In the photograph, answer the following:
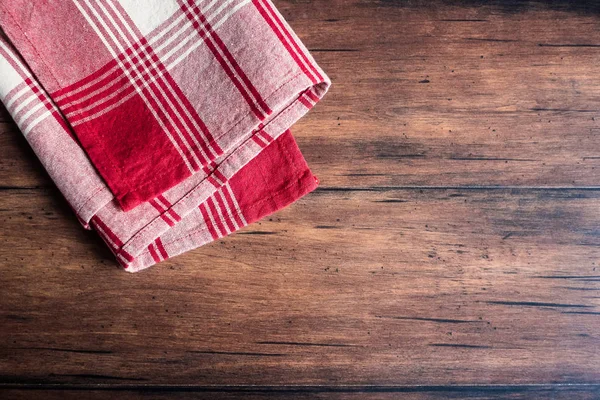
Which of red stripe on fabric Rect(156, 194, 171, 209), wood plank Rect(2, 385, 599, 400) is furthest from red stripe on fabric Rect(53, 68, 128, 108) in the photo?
wood plank Rect(2, 385, 599, 400)

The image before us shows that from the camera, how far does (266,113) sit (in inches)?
16.1

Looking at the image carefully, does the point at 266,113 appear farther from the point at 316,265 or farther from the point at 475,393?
the point at 475,393

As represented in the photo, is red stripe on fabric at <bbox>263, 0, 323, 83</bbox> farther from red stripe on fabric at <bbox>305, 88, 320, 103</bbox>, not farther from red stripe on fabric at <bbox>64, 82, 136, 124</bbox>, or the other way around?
red stripe on fabric at <bbox>64, 82, 136, 124</bbox>

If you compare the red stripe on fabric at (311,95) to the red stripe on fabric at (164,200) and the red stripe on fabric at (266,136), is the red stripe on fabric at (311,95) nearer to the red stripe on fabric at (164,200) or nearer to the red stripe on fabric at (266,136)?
the red stripe on fabric at (266,136)

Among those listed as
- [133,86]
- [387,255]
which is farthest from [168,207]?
[387,255]

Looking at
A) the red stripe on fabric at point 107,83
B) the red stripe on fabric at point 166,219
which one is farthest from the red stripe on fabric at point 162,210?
the red stripe on fabric at point 107,83

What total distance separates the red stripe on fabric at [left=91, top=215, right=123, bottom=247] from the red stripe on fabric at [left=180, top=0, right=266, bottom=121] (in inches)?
6.5

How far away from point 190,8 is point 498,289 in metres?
0.40

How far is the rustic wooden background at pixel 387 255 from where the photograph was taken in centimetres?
47

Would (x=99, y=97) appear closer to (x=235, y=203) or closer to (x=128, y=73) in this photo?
(x=128, y=73)

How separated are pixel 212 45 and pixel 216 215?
15 cm

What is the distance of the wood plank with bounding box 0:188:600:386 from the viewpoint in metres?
0.47

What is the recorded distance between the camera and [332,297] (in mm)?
487

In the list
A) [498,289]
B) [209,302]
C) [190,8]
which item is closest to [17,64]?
[190,8]
